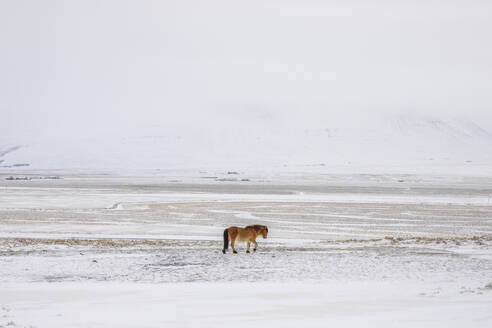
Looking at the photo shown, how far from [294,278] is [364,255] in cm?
370

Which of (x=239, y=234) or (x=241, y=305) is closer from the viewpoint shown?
(x=241, y=305)

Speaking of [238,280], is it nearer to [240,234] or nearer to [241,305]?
[241,305]

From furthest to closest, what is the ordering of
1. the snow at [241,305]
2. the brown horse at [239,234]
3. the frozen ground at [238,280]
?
the brown horse at [239,234] < the frozen ground at [238,280] < the snow at [241,305]

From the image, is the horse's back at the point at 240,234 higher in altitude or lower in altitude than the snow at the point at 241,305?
higher

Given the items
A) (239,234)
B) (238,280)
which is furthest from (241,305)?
(239,234)

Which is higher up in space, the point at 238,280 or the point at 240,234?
the point at 240,234

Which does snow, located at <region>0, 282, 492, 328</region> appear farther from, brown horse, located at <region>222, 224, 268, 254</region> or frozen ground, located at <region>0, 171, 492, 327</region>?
brown horse, located at <region>222, 224, 268, 254</region>

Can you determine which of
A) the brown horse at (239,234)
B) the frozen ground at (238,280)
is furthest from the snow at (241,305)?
the brown horse at (239,234)

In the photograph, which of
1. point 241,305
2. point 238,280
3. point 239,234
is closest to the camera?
point 241,305

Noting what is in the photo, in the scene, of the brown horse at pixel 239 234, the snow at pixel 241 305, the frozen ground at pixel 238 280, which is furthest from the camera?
the brown horse at pixel 239 234

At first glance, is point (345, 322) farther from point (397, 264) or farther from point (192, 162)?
point (192, 162)

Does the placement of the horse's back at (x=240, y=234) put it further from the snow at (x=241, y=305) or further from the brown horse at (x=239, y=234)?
the snow at (x=241, y=305)

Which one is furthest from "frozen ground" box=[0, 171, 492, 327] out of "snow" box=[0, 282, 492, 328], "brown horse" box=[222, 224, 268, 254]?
"brown horse" box=[222, 224, 268, 254]

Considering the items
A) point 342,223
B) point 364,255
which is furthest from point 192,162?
point 364,255
